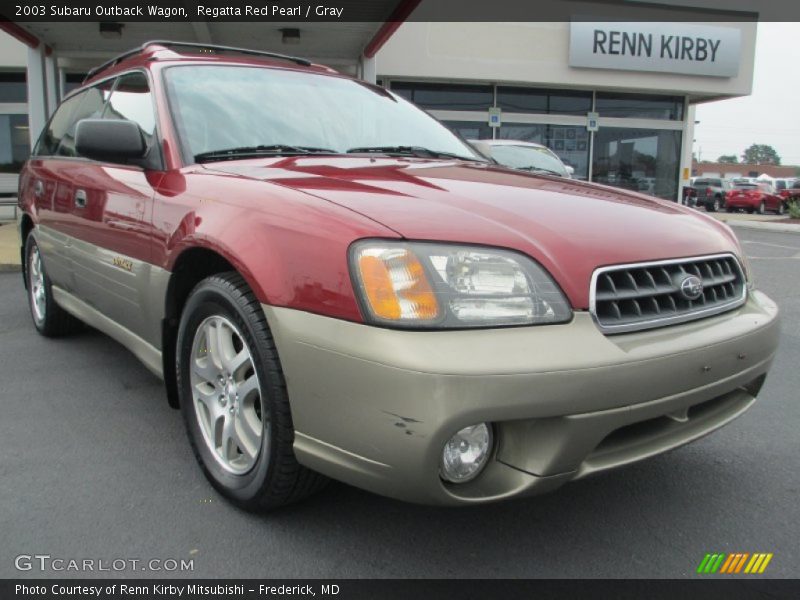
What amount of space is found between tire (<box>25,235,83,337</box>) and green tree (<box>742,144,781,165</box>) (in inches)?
5109

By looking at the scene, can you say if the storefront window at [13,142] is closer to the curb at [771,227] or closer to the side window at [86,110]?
the side window at [86,110]

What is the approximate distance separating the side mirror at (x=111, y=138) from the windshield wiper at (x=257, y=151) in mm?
236

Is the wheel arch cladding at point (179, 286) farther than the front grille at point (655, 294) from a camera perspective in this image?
Yes

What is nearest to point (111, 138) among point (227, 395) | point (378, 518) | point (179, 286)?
point (179, 286)

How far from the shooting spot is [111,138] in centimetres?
257

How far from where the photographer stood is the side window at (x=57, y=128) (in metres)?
4.17

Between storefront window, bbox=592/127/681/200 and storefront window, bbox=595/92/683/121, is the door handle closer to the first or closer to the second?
storefront window, bbox=592/127/681/200

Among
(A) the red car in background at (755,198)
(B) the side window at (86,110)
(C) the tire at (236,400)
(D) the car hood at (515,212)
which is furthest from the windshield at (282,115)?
(A) the red car in background at (755,198)

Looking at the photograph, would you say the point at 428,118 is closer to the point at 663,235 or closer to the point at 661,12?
the point at 663,235

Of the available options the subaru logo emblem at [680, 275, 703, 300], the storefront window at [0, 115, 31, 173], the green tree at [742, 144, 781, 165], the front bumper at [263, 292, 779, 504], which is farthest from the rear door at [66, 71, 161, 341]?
the green tree at [742, 144, 781, 165]

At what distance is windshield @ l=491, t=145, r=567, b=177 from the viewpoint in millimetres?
8258

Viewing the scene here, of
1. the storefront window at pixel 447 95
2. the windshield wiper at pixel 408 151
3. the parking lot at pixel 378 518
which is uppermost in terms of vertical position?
the storefront window at pixel 447 95

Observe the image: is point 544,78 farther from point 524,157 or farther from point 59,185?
point 59,185

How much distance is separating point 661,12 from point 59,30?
13081mm
